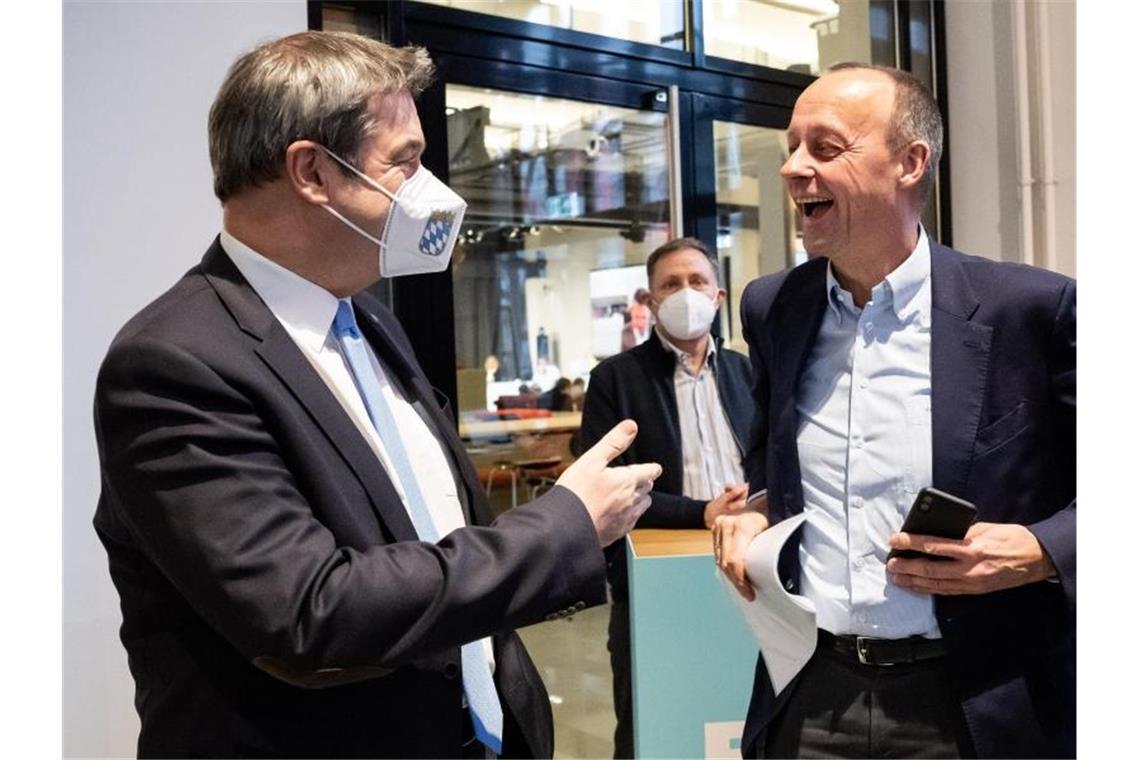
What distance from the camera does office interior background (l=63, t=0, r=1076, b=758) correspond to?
258 centimetres

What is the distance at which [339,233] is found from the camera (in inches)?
54.0

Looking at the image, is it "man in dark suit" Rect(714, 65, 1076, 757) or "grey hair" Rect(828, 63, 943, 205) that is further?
"grey hair" Rect(828, 63, 943, 205)

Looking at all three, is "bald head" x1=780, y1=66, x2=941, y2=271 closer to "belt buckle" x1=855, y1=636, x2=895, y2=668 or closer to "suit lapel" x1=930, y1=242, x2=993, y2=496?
"suit lapel" x1=930, y1=242, x2=993, y2=496

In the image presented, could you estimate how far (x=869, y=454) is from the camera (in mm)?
1653

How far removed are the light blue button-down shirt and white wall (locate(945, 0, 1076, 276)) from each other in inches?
118

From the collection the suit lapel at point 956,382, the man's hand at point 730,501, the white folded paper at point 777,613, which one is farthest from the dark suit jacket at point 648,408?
the suit lapel at point 956,382

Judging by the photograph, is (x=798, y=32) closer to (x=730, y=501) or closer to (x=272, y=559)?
(x=730, y=501)

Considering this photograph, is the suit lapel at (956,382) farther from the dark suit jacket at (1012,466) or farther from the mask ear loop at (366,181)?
the mask ear loop at (366,181)

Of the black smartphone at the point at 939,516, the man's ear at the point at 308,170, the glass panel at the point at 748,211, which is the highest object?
the glass panel at the point at 748,211

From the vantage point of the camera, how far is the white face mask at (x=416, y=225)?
1410mm

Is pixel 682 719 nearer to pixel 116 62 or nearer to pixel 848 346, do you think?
pixel 848 346

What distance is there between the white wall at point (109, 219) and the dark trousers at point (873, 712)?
1.74m

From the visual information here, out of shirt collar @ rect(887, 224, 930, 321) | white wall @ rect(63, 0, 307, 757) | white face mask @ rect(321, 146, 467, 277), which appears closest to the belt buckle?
shirt collar @ rect(887, 224, 930, 321)
